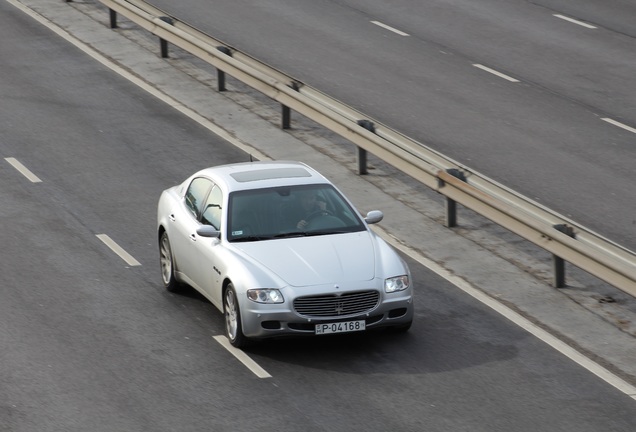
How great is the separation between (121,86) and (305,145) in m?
4.65

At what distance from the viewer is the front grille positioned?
11930mm

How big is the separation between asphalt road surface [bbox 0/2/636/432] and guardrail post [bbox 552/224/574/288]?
108 cm

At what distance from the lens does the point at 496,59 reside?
82.1 feet

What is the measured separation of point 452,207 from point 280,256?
4.42m

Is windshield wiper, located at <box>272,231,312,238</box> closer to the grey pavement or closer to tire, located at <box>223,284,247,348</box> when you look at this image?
tire, located at <box>223,284,247,348</box>

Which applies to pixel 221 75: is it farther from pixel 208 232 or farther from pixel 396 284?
pixel 396 284

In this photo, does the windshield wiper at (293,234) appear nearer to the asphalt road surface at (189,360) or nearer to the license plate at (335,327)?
the asphalt road surface at (189,360)

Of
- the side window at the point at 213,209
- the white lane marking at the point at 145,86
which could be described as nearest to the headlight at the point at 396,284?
the side window at the point at 213,209

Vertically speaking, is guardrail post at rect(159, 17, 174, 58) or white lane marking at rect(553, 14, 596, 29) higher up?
guardrail post at rect(159, 17, 174, 58)

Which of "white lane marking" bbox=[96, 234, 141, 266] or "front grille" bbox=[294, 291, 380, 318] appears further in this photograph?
"white lane marking" bbox=[96, 234, 141, 266]

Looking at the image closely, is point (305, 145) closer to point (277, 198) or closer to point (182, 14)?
point (277, 198)

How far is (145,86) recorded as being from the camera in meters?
23.0

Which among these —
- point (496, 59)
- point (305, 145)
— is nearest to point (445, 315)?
point (305, 145)

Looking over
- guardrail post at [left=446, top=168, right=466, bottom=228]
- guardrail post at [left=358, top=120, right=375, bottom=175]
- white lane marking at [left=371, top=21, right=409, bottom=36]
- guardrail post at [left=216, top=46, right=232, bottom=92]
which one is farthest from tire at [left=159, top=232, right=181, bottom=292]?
white lane marking at [left=371, top=21, right=409, bottom=36]
